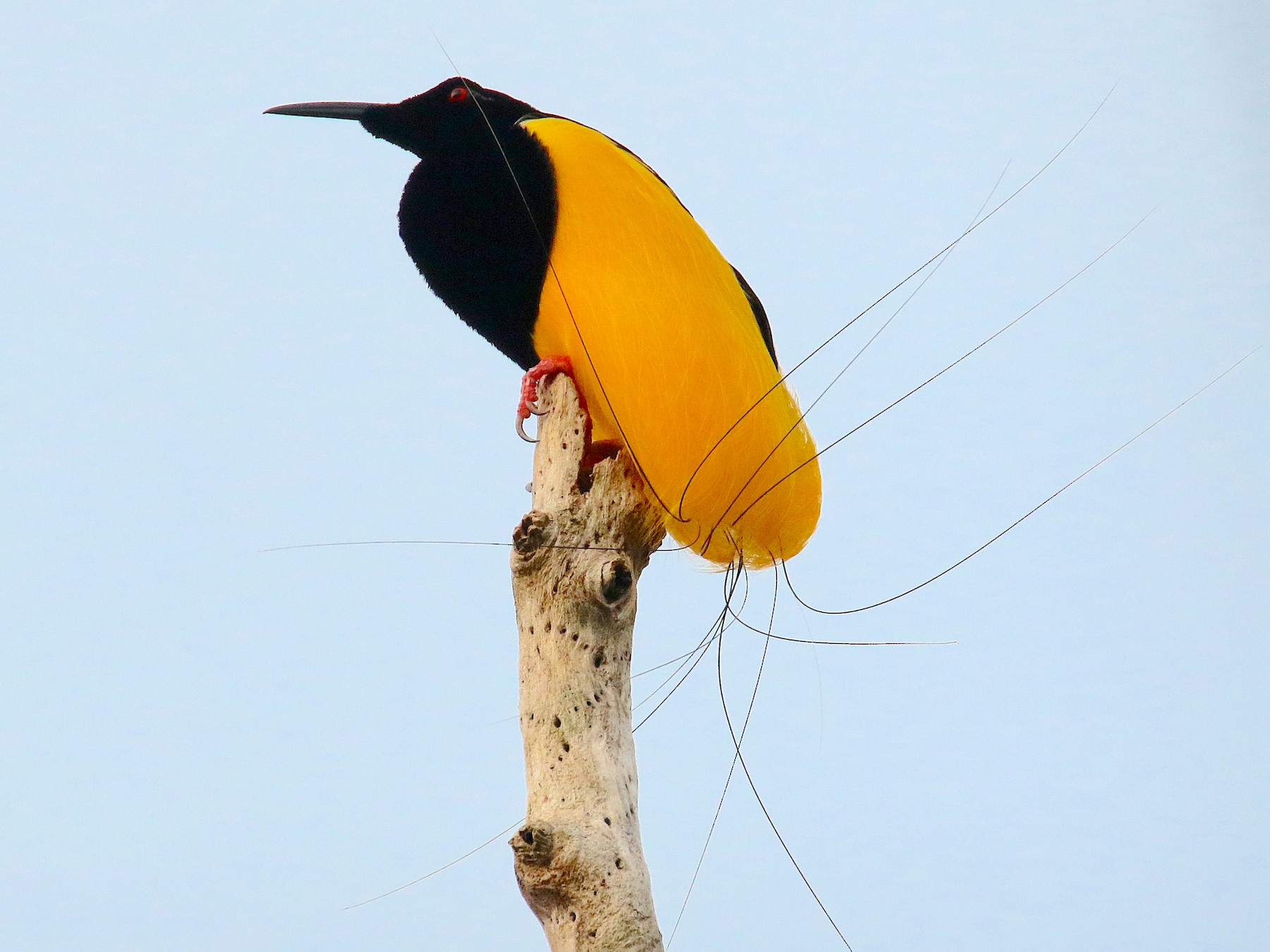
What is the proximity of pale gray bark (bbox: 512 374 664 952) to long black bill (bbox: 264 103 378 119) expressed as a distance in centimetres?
65

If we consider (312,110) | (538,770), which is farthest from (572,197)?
(538,770)

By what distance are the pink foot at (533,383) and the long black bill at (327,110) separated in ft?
1.89

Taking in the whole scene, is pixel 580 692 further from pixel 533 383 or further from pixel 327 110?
pixel 327 110

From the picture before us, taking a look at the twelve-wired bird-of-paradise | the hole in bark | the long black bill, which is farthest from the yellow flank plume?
the long black bill

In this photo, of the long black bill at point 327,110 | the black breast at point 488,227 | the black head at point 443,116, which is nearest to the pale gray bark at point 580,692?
the black breast at point 488,227

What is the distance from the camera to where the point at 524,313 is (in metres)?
1.79

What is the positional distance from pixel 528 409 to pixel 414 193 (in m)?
0.41

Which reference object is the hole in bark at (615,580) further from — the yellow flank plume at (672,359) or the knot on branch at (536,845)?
the knot on branch at (536,845)

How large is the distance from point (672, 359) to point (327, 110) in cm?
84

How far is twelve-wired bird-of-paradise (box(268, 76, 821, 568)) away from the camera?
5.42 ft

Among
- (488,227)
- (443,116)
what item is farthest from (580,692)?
(443,116)

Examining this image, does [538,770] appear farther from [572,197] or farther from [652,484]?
[572,197]

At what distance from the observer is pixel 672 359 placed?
165 cm

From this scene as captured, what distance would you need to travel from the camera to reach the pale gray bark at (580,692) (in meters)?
1.47
